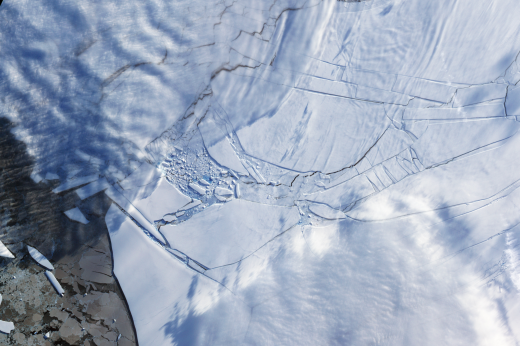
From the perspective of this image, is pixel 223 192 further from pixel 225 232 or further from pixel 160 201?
pixel 160 201

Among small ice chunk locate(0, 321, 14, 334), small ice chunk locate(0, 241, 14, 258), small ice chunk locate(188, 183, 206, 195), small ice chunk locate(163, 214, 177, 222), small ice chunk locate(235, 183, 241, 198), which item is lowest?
small ice chunk locate(0, 321, 14, 334)

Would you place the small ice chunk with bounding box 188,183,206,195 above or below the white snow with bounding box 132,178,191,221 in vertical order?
above

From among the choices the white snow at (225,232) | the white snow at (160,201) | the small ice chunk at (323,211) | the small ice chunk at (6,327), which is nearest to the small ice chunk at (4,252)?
the small ice chunk at (6,327)

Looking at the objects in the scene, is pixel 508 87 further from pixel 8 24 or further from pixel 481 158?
pixel 8 24

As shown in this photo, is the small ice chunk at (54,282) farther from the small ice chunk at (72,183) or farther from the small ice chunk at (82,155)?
the small ice chunk at (82,155)

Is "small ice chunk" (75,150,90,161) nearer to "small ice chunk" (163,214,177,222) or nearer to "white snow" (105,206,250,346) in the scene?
"white snow" (105,206,250,346)

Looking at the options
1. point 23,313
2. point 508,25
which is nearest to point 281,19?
point 508,25

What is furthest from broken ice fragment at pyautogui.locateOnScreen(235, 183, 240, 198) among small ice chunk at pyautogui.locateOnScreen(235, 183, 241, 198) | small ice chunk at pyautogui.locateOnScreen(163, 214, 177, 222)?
small ice chunk at pyautogui.locateOnScreen(163, 214, 177, 222)

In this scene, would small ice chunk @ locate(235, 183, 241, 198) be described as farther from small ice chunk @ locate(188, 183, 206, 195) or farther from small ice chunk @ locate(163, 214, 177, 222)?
small ice chunk @ locate(163, 214, 177, 222)

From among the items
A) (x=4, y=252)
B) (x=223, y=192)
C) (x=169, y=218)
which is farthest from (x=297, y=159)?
(x=4, y=252)
